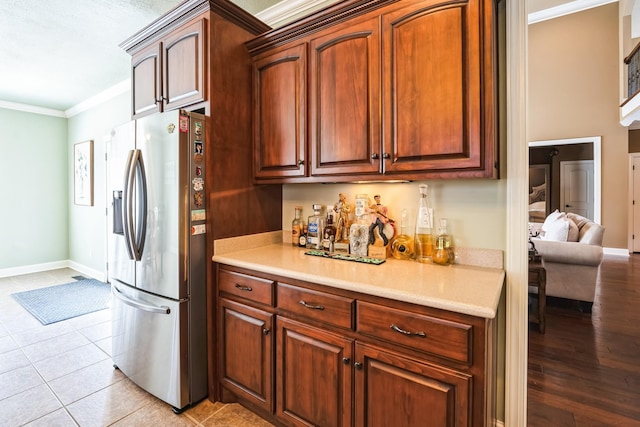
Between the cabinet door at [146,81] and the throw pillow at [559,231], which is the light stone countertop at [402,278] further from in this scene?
the throw pillow at [559,231]

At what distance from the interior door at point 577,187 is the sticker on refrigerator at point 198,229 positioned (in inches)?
351

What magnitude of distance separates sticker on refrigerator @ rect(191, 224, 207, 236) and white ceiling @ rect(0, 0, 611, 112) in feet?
5.87

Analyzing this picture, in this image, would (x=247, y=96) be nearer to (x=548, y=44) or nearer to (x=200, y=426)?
(x=200, y=426)

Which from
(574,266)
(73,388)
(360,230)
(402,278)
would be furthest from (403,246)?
(574,266)

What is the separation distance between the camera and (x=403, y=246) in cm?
177

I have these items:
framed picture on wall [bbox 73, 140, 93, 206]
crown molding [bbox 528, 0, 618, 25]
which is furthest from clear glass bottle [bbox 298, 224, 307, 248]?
crown molding [bbox 528, 0, 618, 25]

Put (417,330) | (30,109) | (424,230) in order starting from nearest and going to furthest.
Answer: (417,330)
(424,230)
(30,109)

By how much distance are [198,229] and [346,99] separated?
116cm

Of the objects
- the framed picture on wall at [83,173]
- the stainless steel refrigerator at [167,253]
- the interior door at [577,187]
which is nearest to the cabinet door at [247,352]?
the stainless steel refrigerator at [167,253]

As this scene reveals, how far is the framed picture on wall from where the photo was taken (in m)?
4.76

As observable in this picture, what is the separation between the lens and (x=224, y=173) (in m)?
2.00

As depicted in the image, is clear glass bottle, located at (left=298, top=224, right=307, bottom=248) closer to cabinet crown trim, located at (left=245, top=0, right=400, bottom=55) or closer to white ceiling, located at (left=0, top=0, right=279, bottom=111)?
cabinet crown trim, located at (left=245, top=0, right=400, bottom=55)

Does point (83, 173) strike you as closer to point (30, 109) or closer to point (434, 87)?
point (30, 109)

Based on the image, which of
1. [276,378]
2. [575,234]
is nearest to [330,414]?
[276,378]
